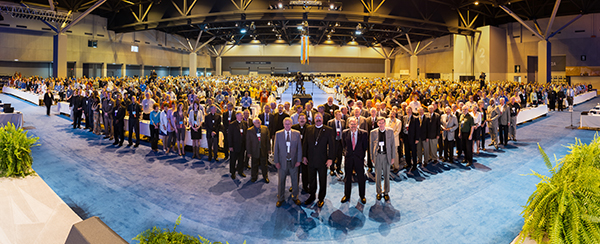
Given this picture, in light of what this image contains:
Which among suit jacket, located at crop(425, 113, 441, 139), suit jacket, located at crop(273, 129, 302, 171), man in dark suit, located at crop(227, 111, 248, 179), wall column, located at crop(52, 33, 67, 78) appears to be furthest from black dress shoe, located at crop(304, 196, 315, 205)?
wall column, located at crop(52, 33, 67, 78)

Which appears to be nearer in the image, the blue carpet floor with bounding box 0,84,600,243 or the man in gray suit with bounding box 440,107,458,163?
the blue carpet floor with bounding box 0,84,600,243

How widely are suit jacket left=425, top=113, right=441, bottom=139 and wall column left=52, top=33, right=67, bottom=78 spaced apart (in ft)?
116

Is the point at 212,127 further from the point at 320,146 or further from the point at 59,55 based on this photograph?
the point at 59,55

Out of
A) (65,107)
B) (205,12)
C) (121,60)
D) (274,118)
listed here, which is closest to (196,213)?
(274,118)

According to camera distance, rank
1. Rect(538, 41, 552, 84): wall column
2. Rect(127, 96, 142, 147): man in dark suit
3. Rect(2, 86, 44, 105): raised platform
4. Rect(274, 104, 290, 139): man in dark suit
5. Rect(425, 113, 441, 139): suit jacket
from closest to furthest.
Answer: Rect(425, 113, 441, 139): suit jacket < Rect(274, 104, 290, 139): man in dark suit < Rect(127, 96, 142, 147): man in dark suit < Rect(2, 86, 44, 105): raised platform < Rect(538, 41, 552, 84): wall column

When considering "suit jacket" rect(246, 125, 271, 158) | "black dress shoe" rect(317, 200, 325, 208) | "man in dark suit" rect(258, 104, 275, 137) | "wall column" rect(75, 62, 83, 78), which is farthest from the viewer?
"wall column" rect(75, 62, 83, 78)

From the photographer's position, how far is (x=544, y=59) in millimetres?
31594

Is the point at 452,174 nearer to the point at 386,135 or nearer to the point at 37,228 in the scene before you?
the point at 386,135

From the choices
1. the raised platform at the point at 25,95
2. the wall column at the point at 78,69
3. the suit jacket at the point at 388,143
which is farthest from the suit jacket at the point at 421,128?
the wall column at the point at 78,69

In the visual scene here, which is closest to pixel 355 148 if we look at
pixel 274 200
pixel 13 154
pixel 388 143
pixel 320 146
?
pixel 320 146

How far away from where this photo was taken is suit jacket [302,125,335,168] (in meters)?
5.75

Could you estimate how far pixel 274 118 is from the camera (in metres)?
8.46

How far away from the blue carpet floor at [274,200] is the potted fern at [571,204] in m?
1.93

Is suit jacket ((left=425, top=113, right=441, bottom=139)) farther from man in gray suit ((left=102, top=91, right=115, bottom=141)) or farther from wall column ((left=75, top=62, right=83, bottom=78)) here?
wall column ((left=75, top=62, right=83, bottom=78))
